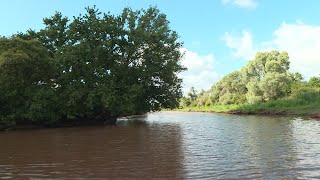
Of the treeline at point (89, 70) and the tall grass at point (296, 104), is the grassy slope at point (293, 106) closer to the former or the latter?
the tall grass at point (296, 104)

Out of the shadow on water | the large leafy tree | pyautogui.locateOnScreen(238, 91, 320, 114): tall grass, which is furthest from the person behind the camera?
pyautogui.locateOnScreen(238, 91, 320, 114): tall grass

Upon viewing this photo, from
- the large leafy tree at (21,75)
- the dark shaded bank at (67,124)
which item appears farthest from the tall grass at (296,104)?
the large leafy tree at (21,75)

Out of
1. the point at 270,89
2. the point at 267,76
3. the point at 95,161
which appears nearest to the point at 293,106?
the point at 270,89

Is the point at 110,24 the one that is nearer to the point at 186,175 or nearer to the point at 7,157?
the point at 7,157

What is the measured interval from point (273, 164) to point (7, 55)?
2689 cm

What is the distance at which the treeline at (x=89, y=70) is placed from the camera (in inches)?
1390

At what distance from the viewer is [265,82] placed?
243 ft

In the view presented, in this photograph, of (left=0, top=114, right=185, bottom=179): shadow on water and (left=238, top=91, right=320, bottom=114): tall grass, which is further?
(left=238, top=91, right=320, bottom=114): tall grass

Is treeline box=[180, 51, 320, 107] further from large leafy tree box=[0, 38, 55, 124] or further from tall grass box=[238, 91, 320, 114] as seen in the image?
large leafy tree box=[0, 38, 55, 124]

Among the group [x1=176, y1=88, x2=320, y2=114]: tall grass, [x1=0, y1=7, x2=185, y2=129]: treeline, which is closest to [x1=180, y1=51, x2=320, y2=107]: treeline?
[x1=176, y1=88, x2=320, y2=114]: tall grass

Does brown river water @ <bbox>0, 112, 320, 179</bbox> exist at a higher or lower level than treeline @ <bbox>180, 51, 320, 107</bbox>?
lower

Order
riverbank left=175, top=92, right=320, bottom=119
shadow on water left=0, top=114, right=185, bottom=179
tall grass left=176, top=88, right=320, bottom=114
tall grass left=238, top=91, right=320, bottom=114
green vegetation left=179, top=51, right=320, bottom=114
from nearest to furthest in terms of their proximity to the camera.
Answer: shadow on water left=0, top=114, right=185, bottom=179, riverbank left=175, top=92, right=320, bottom=119, tall grass left=238, top=91, right=320, bottom=114, tall grass left=176, top=88, right=320, bottom=114, green vegetation left=179, top=51, right=320, bottom=114

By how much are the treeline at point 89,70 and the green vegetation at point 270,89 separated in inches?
377

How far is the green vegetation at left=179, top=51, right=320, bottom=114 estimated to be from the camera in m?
59.0
